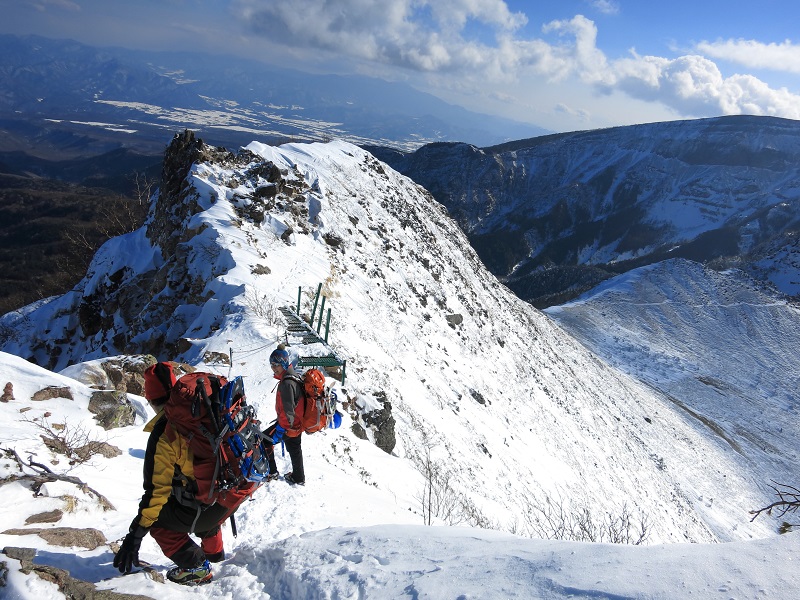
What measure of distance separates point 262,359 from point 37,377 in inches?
190

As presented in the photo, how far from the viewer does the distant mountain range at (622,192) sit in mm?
150875

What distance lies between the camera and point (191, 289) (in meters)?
15.0

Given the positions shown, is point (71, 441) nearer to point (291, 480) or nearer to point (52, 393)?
point (52, 393)

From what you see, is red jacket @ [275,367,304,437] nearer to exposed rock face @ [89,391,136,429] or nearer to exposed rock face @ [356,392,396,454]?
exposed rock face @ [89,391,136,429]

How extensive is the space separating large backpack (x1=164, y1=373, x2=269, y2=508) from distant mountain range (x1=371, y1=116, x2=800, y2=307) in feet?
447

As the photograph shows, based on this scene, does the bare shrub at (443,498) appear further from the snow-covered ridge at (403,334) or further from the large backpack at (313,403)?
the large backpack at (313,403)

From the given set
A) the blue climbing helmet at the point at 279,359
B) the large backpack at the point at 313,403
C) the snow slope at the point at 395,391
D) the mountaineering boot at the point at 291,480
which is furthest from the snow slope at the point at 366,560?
the blue climbing helmet at the point at 279,359

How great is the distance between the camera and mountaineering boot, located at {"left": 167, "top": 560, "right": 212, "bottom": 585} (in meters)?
3.88

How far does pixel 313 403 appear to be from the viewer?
6.25m

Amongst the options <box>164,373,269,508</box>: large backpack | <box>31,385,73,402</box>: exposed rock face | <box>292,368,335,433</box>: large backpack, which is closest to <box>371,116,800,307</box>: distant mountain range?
<box>292,368,335,433</box>: large backpack

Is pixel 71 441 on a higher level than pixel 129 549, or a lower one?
lower

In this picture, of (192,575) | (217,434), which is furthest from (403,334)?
(217,434)

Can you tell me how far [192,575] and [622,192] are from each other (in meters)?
203

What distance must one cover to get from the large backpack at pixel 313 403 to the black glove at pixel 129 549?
8.94 feet
